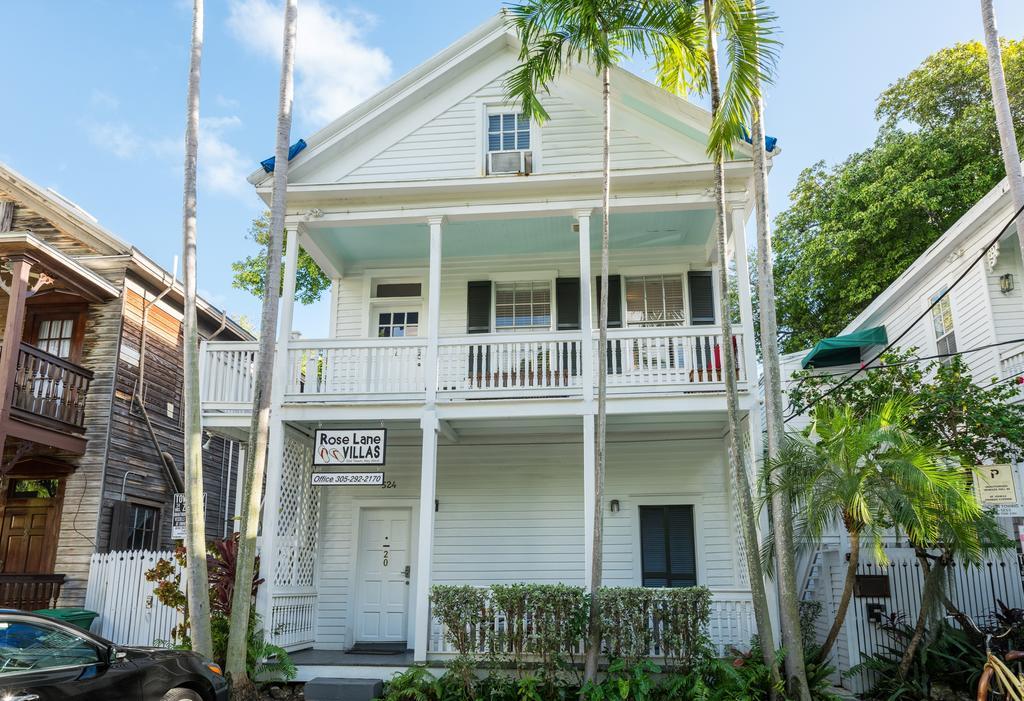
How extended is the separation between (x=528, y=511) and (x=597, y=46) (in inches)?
275

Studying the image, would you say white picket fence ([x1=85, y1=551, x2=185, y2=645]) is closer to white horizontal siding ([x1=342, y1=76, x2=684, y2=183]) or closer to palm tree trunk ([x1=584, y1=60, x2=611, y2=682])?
palm tree trunk ([x1=584, y1=60, x2=611, y2=682])

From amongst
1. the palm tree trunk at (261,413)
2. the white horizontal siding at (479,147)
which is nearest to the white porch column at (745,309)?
the white horizontal siding at (479,147)

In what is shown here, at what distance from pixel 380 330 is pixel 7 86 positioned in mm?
9769

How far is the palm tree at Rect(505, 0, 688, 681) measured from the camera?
9141 mm

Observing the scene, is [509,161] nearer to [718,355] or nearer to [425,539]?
[718,355]

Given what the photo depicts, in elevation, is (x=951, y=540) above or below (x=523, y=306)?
below

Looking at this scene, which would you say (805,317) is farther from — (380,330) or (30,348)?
(30,348)

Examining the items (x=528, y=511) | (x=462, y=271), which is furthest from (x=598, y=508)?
(x=462, y=271)

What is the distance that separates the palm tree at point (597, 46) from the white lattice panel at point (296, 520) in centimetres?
456

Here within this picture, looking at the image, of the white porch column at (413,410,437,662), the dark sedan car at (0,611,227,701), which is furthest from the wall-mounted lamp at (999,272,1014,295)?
the dark sedan car at (0,611,227,701)

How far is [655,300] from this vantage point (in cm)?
1273

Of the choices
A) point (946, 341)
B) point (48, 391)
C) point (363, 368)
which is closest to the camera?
point (363, 368)

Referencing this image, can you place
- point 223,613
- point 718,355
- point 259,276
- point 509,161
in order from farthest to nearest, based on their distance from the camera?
point 259,276 → point 509,161 → point 718,355 → point 223,613

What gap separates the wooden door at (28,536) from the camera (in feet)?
43.2
